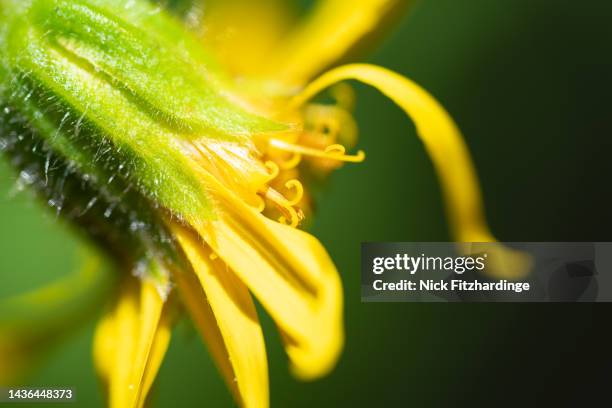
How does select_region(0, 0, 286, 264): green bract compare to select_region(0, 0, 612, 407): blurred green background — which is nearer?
select_region(0, 0, 286, 264): green bract

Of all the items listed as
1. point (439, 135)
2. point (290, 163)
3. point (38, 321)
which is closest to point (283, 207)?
point (290, 163)

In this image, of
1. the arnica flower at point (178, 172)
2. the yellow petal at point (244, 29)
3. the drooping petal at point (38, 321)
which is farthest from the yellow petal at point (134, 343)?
the yellow petal at point (244, 29)

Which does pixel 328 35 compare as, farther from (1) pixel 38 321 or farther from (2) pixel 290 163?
(1) pixel 38 321

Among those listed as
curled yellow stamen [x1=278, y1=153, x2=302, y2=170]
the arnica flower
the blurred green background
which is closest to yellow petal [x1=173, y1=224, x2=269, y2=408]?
the arnica flower

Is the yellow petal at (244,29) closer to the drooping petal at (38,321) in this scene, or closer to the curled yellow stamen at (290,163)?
the curled yellow stamen at (290,163)

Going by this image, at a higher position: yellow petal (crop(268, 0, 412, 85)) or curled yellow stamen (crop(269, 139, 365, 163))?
yellow petal (crop(268, 0, 412, 85))

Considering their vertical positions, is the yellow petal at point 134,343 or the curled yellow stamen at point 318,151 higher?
the curled yellow stamen at point 318,151

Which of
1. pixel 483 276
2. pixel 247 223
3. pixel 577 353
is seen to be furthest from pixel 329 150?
pixel 577 353

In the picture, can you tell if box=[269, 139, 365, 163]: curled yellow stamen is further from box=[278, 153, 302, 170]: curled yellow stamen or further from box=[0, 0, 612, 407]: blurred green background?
box=[0, 0, 612, 407]: blurred green background
